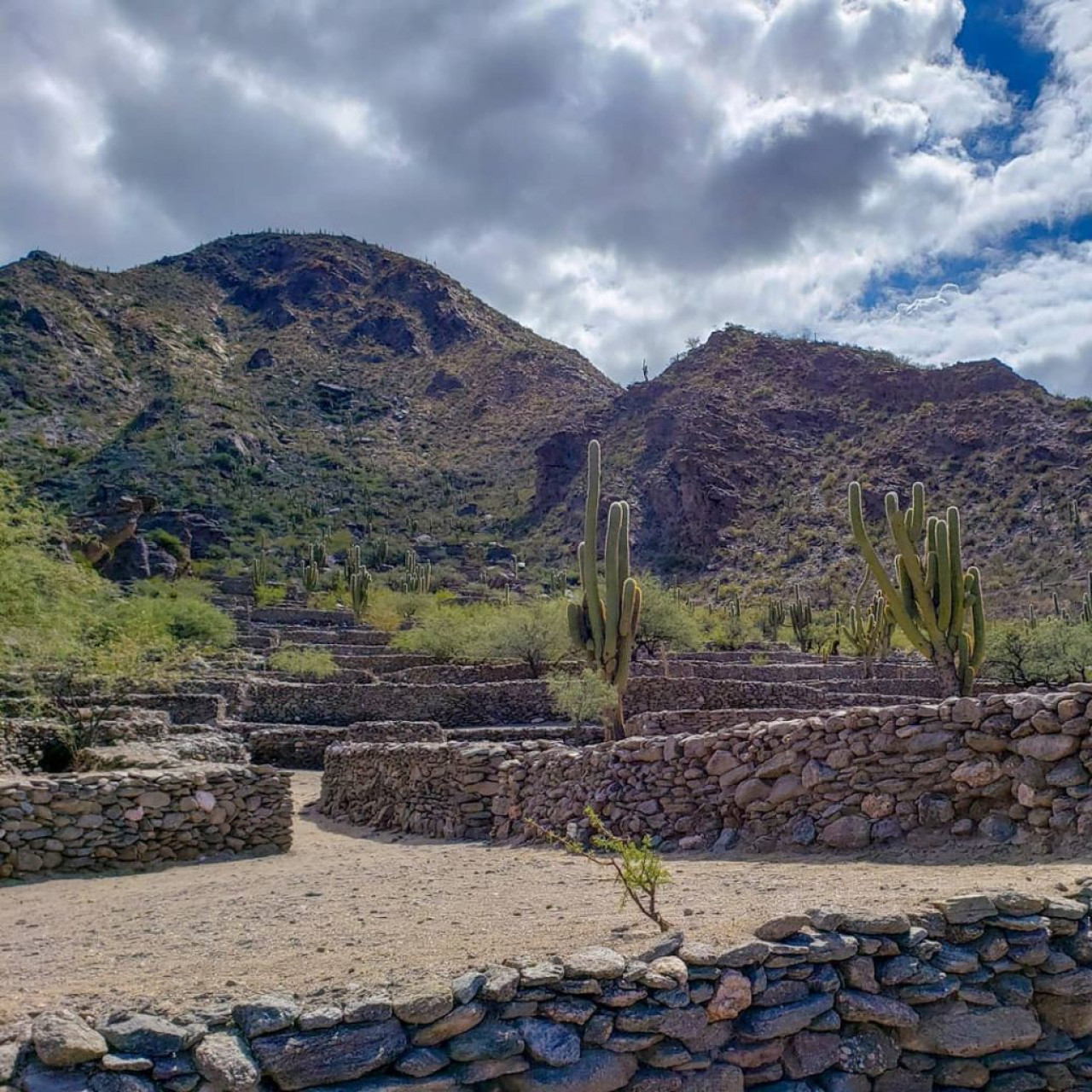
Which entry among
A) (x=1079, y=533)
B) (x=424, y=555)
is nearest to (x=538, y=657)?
(x=1079, y=533)

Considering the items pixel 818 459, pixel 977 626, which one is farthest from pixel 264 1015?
pixel 818 459

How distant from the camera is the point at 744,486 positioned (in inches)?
3533

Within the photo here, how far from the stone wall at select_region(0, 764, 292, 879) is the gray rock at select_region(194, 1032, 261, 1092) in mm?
7372

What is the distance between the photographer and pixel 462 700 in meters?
24.2

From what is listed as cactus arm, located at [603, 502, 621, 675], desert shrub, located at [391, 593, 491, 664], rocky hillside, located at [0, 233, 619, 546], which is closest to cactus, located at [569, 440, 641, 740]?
cactus arm, located at [603, 502, 621, 675]

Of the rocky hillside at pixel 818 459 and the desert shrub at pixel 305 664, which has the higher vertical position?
the rocky hillside at pixel 818 459

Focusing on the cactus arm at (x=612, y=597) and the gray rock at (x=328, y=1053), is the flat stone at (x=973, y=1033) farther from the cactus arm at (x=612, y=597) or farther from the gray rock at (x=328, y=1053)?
the cactus arm at (x=612, y=597)

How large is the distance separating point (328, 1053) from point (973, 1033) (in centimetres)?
310

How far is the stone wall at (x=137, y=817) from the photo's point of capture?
32.5ft

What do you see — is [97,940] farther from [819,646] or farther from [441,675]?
[819,646]

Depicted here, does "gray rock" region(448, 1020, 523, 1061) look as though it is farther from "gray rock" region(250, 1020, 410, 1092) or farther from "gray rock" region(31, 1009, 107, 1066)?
"gray rock" region(31, 1009, 107, 1066)

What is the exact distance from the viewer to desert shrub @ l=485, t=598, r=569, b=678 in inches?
1223

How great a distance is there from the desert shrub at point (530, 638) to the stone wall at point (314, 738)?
400 inches

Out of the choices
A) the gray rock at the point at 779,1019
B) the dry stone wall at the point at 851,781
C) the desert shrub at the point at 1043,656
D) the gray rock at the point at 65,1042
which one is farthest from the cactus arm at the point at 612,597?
the desert shrub at the point at 1043,656
